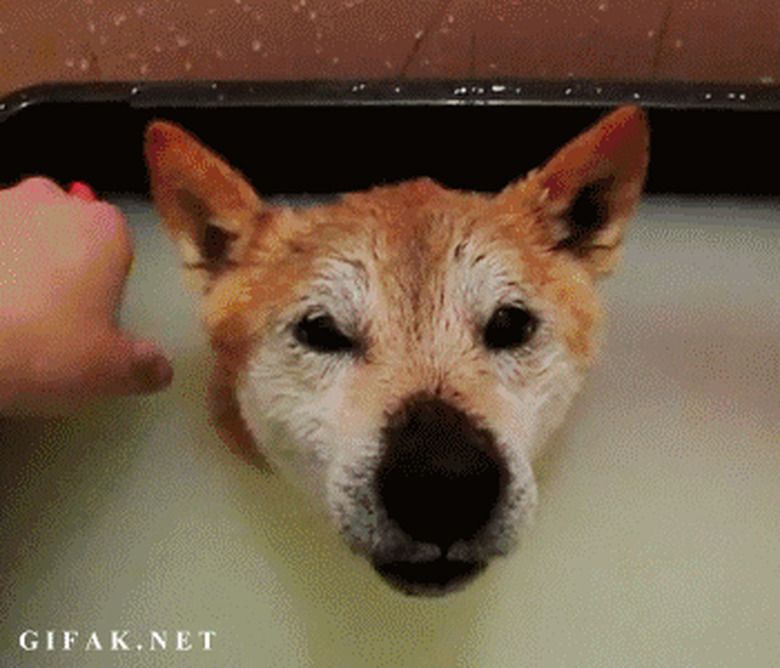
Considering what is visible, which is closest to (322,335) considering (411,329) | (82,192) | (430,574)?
(411,329)

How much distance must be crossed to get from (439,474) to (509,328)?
0.11 meters

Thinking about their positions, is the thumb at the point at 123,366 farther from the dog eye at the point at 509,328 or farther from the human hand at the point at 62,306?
the dog eye at the point at 509,328

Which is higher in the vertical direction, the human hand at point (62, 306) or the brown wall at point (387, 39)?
the brown wall at point (387, 39)

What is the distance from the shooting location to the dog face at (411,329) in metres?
0.48

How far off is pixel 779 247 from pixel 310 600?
517mm

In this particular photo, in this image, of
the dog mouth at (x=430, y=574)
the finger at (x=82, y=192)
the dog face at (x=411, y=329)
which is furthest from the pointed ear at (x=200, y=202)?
the dog mouth at (x=430, y=574)

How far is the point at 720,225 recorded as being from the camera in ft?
2.50

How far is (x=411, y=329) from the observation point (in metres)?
0.51

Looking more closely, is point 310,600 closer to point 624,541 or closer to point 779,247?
point 624,541

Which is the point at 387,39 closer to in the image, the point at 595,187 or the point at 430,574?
the point at 595,187

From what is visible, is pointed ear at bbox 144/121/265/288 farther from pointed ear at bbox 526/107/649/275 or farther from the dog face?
pointed ear at bbox 526/107/649/275

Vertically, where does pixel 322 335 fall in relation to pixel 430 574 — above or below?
above

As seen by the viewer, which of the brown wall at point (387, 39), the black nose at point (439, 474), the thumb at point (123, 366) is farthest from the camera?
the brown wall at point (387, 39)

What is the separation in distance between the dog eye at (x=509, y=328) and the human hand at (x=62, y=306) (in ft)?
0.86
